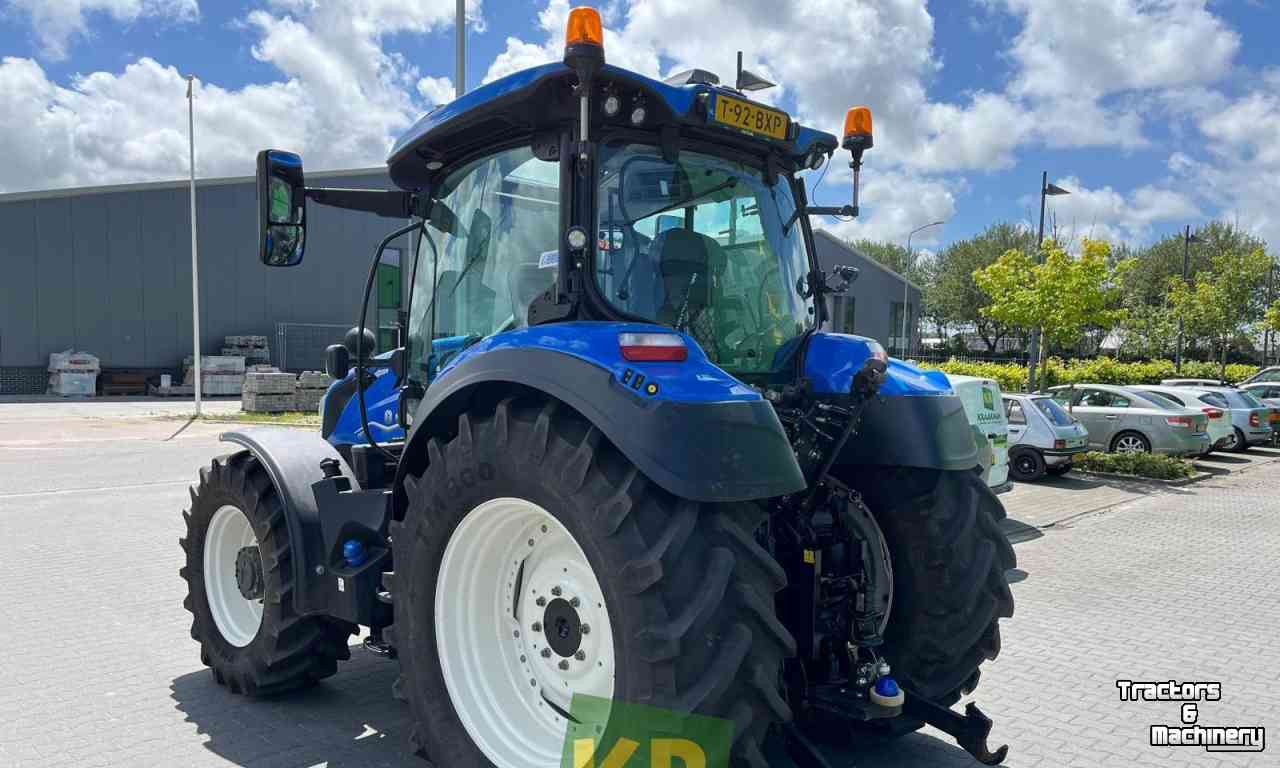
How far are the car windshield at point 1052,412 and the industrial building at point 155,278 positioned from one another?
18.3 meters

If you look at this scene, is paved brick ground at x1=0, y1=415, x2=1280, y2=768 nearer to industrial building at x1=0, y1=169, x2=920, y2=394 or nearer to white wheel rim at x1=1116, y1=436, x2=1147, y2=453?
white wheel rim at x1=1116, y1=436, x2=1147, y2=453

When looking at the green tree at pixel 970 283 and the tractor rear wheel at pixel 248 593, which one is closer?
the tractor rear wheel at pixel 248 593

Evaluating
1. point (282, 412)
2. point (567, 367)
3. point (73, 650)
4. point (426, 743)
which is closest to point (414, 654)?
point (426, 743)

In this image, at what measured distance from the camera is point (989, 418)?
10.7 metres

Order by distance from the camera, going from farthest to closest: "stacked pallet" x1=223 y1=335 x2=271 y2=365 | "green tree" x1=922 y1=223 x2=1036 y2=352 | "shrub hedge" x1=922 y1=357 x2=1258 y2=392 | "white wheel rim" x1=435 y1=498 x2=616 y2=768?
1. "green tree" x1=922 y1=223 x2=1036 y2=352
2. "shrub hedge" x1=922 y1=357 x2=1258 y2=392
3. "stacked pallet" x1=223 y1=335 x2=271 y2=365
4. "white wheel rim" x1=435 y1=498 x2=616 y2=768

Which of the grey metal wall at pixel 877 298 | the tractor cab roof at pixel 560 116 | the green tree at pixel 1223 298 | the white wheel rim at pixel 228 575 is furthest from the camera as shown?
the grey metal wall at pixel 877 298

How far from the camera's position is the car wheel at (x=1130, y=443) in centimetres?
1758

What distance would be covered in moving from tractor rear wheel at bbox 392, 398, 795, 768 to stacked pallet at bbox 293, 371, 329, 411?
2212 cm

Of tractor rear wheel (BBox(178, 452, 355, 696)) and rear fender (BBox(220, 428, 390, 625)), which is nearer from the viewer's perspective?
rear fender (BBox(220, 428, 390, 625))

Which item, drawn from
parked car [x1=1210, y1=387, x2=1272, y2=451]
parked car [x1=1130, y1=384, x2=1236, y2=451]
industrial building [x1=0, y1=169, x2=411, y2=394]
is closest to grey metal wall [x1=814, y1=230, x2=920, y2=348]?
parked car [x1=1210, y1=387, x2=1272, y2=451]

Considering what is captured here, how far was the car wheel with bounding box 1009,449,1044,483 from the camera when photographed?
583 inches

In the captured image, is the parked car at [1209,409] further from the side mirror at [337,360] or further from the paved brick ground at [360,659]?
the side mirror at [337,360]

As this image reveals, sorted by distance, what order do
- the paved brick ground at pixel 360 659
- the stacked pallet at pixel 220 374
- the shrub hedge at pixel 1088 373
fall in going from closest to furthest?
the paved brick ground at pixel 360 659
the stacked pallet at pixel 220 374
the shrub hedge at pixel 1088 373

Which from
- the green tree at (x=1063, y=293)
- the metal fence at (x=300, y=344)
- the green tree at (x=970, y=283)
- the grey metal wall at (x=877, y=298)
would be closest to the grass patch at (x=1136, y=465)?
the green tree at (x=1063, y=293)
